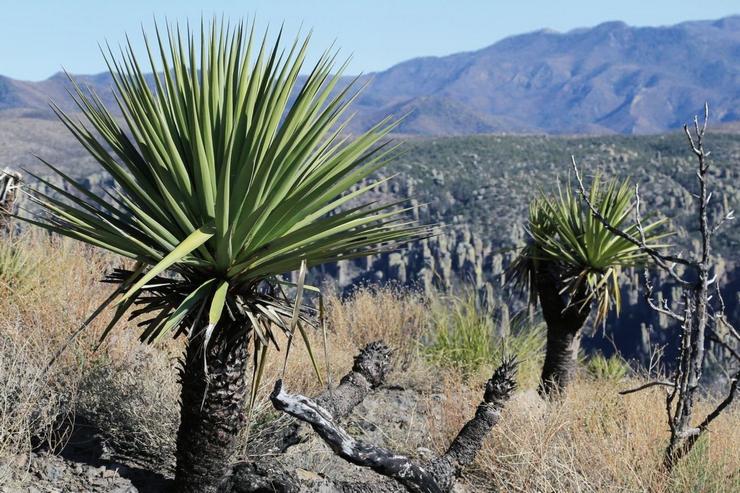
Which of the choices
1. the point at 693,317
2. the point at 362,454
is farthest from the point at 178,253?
the point at 693,317

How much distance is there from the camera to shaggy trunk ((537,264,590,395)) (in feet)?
22.3

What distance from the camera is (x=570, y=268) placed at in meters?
6.82

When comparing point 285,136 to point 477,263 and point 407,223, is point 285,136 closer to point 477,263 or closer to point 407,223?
point 407,223

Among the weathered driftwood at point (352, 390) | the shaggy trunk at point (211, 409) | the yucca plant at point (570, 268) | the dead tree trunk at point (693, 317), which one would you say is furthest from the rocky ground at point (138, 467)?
the dead tree trunk at point (693, 317)

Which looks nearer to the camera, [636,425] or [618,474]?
[618,474]

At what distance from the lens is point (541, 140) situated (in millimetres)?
125438

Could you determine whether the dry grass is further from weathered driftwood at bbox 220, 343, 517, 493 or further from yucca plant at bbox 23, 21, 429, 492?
yucca plant at bbox 23, 21, 429, 492

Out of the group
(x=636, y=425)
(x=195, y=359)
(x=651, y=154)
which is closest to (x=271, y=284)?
(x=195, y=359)

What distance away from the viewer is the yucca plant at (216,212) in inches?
132

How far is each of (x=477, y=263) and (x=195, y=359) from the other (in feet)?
257

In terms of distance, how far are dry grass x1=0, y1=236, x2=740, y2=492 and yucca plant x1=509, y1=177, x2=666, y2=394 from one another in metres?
0.44

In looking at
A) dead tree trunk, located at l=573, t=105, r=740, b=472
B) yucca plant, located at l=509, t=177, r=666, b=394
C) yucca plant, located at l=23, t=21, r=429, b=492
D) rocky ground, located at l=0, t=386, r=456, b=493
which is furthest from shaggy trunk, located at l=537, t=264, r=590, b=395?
yucca plant, located at l=23, t=21, r=429, b=492

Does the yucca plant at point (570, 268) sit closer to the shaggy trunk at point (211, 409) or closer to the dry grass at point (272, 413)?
the dry grass at point (272, 413)

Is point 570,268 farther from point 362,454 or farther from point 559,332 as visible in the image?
point 362,454
